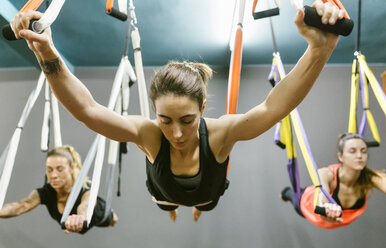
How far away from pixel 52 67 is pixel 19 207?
2.22 metres

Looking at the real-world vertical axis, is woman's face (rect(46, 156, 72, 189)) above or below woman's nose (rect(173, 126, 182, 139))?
below

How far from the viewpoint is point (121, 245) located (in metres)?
3.38

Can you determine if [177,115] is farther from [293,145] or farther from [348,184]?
[348,184]

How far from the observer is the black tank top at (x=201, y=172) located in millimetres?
1271

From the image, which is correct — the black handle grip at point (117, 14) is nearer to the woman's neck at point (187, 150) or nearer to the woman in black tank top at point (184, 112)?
the woman in black tank top at point (184, 112)

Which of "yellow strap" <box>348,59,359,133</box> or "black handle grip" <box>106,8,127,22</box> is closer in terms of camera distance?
"black handle grip" <box>106,8,127,22</box>

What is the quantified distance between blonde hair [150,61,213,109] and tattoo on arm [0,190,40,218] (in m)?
1.97

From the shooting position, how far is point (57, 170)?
2523 mm

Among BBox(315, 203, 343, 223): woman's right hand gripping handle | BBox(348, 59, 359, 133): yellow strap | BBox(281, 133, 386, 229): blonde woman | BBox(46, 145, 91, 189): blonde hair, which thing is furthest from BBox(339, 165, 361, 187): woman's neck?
BBox(46, 145, 91, 189): blonde hair

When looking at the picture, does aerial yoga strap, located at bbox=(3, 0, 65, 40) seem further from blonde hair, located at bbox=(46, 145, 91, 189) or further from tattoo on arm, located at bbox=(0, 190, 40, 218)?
tattoo on arm, located at bbox=(0, 190, 40, 218)

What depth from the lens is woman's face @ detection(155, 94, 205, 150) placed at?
105 cm

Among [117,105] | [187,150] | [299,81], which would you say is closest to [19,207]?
[117,105]

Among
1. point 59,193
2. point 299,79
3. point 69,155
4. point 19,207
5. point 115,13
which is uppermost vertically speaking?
point 115,13

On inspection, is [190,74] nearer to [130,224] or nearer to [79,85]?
[79,85]
